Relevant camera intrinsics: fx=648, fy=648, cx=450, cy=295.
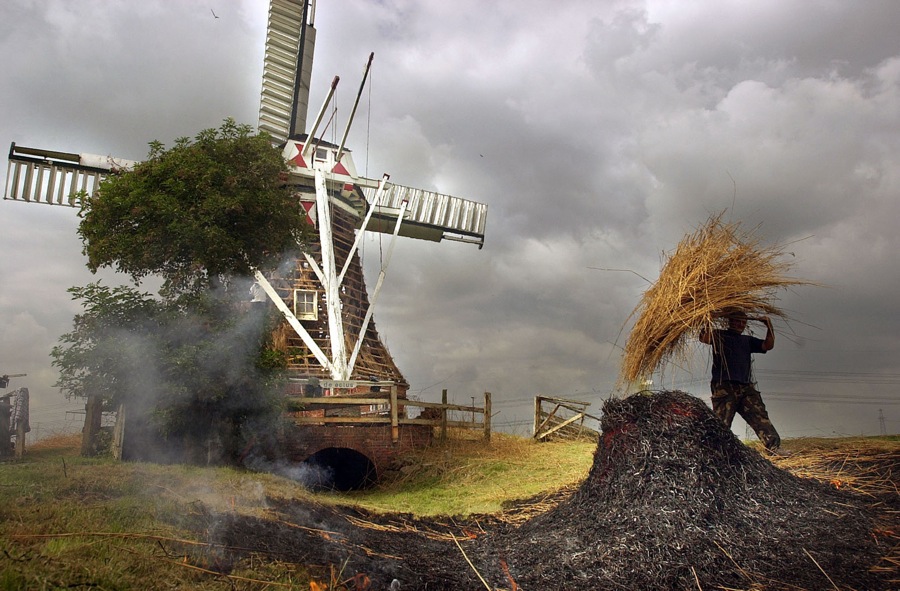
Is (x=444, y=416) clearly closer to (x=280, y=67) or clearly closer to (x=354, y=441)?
(x=354, y=441)

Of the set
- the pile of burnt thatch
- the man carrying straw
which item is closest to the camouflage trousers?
the man carrying straw

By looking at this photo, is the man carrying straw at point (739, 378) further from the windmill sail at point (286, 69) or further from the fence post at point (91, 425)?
the windmill sail at point (286, 69)

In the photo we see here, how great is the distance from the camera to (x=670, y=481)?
20.5ft

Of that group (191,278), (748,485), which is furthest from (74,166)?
(748,485)

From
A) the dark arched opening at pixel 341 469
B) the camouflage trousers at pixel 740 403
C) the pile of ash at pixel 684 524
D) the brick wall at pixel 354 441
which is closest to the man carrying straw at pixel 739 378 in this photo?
the camouflage trousers at pixel 740 403

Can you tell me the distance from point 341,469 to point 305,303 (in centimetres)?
503

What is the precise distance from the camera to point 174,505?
676cm

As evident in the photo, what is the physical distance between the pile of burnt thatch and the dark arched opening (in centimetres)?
758

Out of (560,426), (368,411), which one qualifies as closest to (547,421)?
(560,426)

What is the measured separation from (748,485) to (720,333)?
79.0 inches

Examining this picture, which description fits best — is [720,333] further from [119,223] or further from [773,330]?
[119,223]

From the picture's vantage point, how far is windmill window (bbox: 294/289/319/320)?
1847 cm

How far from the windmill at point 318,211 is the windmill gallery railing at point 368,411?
1.48 metres

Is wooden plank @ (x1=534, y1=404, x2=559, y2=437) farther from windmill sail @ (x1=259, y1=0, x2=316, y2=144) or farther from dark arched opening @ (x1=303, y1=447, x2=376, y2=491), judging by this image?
windmill sail @ (x1=259, y1=0, x2=316, y2=144)
